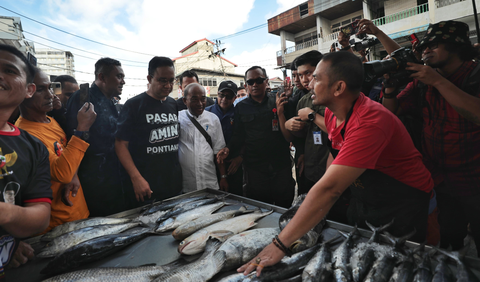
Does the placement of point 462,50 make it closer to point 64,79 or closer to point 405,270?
point 405,270

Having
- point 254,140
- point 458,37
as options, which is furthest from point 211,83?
point 458,37

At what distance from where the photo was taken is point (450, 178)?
2.04m

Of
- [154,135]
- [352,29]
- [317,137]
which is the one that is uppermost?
[352,29]

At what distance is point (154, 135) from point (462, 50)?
10.2ft

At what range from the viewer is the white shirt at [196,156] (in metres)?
2.98

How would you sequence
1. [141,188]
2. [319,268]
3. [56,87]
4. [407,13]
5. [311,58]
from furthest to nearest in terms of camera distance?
1. [407,13]
2. [311,58]
3. [141,188]
4. [56,87]
5. [319,268]

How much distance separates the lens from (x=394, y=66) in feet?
6.02

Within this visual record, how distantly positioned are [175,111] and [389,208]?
2464 mm

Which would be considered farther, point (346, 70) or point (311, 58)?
point (311, 58)

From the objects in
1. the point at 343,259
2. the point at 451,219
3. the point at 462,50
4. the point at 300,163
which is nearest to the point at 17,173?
the point at 343,259

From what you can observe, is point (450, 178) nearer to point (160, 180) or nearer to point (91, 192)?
point (160, 180)

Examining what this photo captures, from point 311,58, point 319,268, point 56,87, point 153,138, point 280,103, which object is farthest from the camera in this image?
point 280,103

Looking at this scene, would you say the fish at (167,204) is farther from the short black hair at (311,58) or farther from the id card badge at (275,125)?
the short black hair at (311,58)

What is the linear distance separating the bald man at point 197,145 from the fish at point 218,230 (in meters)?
1.19
